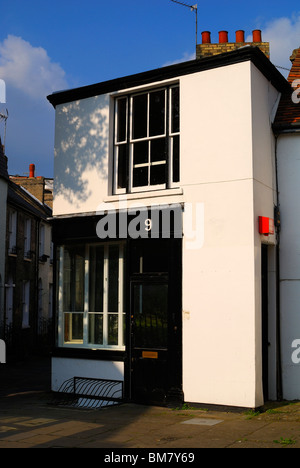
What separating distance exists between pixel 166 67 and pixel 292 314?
18.8ft

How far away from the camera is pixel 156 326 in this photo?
11.2 metres

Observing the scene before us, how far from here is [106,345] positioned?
11922 mm

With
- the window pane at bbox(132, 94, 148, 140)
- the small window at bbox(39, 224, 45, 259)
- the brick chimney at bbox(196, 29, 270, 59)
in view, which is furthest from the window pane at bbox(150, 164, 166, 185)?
the small window at bbox(39, 224, 45, 259)

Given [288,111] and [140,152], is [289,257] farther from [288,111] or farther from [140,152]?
[140,152]

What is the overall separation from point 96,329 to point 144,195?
10.6ft

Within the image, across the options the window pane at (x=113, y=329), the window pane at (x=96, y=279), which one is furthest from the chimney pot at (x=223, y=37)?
the window pane at (x=113, y=329)

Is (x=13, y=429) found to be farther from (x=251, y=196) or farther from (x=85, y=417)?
(x=251, y=196)

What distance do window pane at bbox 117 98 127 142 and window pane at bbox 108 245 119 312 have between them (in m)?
2.53

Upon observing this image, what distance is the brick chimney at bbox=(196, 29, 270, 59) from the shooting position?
45.9ft

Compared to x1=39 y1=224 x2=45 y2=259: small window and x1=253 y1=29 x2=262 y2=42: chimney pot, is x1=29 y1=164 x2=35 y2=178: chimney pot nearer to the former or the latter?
x1=39 y1=224 x2=45 y2=259: small window

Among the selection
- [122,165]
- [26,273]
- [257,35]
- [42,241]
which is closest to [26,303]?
[26,273]

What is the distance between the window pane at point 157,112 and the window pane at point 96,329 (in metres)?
4.28

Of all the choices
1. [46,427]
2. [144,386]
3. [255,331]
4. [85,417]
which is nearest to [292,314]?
[255,331]

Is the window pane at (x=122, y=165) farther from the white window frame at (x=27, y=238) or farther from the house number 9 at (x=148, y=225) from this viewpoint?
the white window frame at (x=27, y=238)
